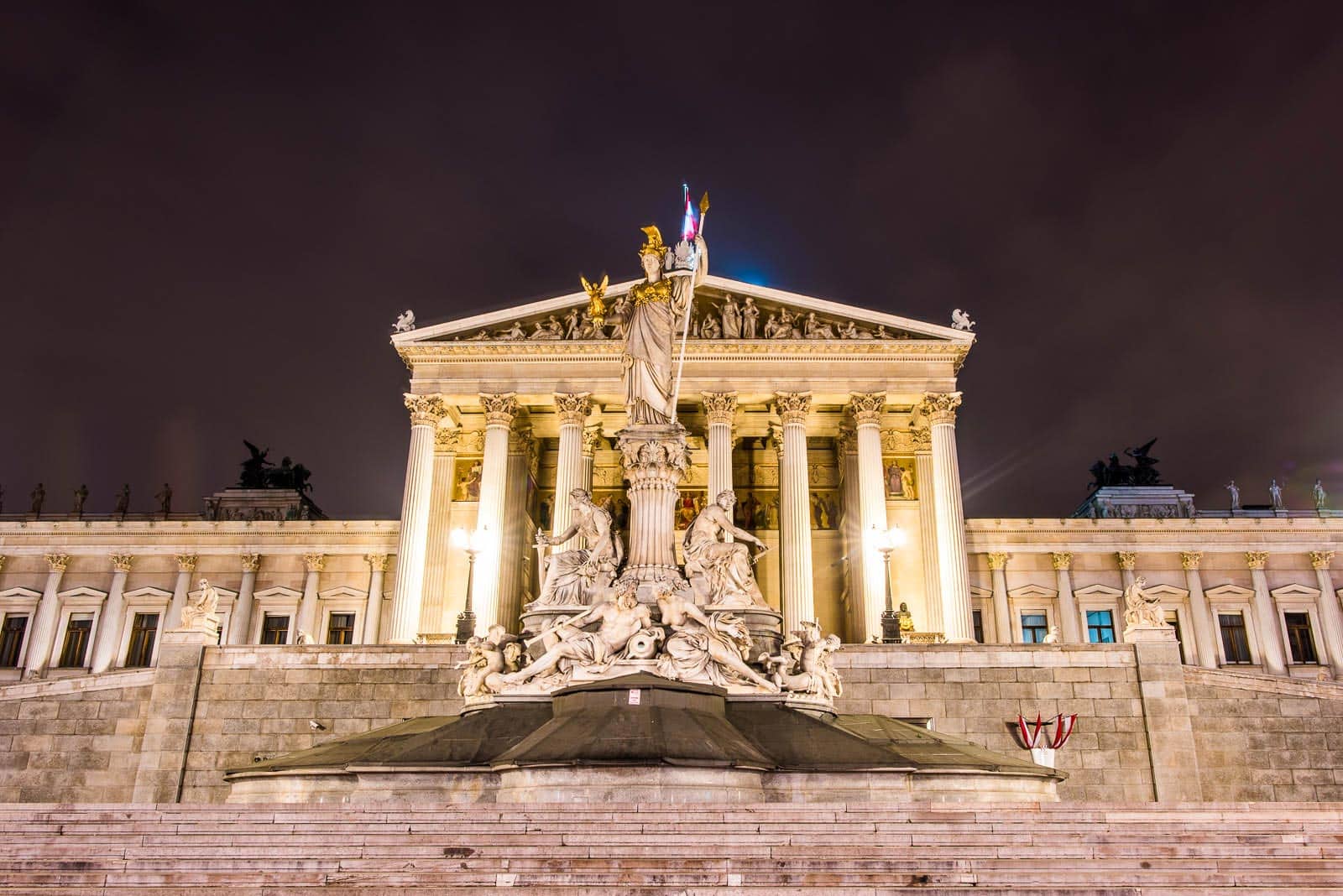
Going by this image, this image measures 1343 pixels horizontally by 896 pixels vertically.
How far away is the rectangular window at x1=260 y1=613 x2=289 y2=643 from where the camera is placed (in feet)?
165

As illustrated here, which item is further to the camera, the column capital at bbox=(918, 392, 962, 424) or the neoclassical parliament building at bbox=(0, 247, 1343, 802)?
the column capital at bbox=(918, 392, 962, 424)

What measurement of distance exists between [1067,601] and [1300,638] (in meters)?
10.4

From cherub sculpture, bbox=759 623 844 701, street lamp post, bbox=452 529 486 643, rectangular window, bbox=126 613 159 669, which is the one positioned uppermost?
rectangular window, bbox=126 613 159 669

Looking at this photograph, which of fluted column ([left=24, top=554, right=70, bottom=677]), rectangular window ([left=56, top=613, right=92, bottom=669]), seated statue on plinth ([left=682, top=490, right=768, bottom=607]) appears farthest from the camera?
rectangular window ([left=56, top=613, right=92, bottom=669])

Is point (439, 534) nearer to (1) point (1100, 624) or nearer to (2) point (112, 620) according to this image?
(2) point (112, 620)

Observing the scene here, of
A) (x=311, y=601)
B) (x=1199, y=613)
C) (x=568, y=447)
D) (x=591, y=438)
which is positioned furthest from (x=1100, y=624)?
(x=311, y=601)

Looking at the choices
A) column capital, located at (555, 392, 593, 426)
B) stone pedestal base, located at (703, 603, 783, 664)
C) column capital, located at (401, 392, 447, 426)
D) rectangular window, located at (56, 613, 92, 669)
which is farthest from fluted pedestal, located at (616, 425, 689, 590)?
rectangular window, located at (56, 613, 92, 669)

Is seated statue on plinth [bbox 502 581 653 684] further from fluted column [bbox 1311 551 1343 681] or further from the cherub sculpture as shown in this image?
fluted column [bbox 1311 551 1343 681]

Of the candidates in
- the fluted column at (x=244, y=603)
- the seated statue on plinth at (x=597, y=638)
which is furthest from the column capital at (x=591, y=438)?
the seated statue on plinth at (x=597, y=638)

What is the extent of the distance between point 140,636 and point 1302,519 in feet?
175

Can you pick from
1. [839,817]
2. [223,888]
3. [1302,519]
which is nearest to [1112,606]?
[1302,519]

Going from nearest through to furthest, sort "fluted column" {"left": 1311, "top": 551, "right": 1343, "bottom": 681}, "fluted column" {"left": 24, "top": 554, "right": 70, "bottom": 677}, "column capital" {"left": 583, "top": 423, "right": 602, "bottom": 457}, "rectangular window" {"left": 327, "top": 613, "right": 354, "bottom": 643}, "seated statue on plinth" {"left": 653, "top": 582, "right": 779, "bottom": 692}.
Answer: "seated statue on plinth" {"left": 653, "top": 582, "right": 779, "bottom": 692} < "column capital" {"left": 583, "top": 423, "right": 602, "bottom": 457} < "fluted column" {"left": 1311, "top": 551, "right": 1343, "bottom": 681} < "fluted column" {"left": 24, "top": 554, "right": 70, "bottom": 677} < "rectangular window" {"left": 327, "top": 613, "right": 354, "bottom": 643}

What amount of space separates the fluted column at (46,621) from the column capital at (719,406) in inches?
1244

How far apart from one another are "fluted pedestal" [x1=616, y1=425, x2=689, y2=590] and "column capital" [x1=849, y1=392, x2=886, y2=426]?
26103mm
